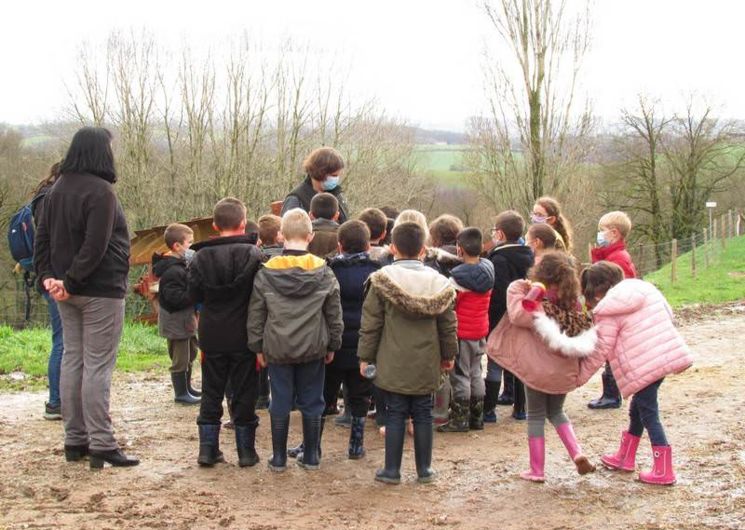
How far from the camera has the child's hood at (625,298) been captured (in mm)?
5273

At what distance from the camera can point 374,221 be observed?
21.7 feet

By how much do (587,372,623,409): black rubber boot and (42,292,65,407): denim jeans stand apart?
4439 mm

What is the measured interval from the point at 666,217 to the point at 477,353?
3638 centimetres

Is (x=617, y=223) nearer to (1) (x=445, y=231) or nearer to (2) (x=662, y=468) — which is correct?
(1) (x=445, y=231)

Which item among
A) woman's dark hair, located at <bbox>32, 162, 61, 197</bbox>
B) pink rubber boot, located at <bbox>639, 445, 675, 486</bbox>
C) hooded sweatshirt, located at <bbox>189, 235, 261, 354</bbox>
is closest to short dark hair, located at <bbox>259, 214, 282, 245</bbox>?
hooded sweatshirt, located at <bbox>189, 235, 261, 354</bbox>

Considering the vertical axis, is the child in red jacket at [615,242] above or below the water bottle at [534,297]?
above

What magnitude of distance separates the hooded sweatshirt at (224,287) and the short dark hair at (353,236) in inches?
24.9

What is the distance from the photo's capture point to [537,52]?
19.7 metres

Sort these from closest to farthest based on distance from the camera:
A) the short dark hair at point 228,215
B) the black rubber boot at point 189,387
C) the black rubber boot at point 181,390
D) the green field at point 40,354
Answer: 1. the short dark hair at point 228,215
2. the black rubber boot at point 181,390
3. the black rubber boot at point 189,387
4. the green field at point 40,354

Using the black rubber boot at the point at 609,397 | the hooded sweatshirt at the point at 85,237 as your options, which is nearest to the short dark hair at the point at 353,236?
the hooded sweatshirt at the point at 85,237

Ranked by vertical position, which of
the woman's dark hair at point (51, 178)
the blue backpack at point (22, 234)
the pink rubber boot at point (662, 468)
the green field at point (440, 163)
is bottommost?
the pink rubber boot at point (662, 468)

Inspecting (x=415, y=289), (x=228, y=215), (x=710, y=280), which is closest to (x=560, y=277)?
(x=415, y=289)

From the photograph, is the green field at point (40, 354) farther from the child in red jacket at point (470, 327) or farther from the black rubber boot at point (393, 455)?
the black rubber boot at point (393, 455)

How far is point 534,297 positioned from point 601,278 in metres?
0.73
